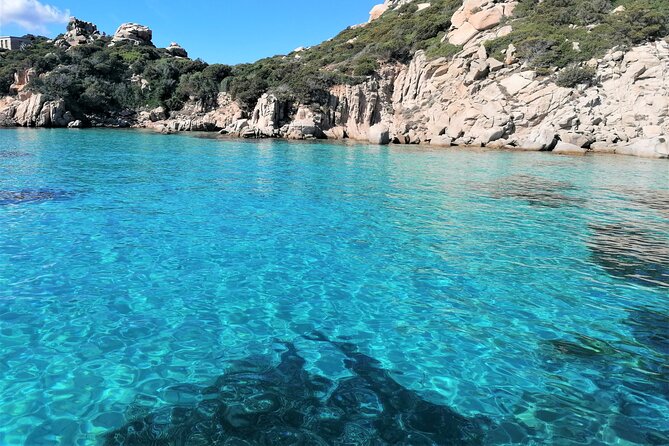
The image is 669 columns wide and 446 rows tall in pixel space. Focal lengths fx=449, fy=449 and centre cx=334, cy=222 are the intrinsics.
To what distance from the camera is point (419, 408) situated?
409 centimetres

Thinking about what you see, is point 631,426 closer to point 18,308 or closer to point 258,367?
point 258,367

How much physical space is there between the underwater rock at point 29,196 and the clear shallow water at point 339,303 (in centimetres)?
5

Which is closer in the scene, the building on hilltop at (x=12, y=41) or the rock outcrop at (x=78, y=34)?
the rock outcrop at (x=78, y=34)

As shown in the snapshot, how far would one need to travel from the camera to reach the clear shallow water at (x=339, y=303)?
4164 millimetres

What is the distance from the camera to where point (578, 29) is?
41406 mm

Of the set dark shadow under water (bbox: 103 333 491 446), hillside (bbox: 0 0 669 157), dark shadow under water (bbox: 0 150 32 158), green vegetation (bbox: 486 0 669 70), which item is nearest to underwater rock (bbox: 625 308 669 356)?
dark shadow under water (bbox: 103 333 491 446)

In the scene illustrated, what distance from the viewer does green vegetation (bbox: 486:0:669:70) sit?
36.7 m

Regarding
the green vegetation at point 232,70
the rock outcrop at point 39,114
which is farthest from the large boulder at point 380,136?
the rock outcrop at point 39,114

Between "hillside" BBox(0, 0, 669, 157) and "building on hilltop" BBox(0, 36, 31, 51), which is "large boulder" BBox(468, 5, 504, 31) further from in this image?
"building on hilltop" BBox(0, 36, 31, 51)

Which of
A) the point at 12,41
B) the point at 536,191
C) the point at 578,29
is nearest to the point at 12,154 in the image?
the point at 536,191

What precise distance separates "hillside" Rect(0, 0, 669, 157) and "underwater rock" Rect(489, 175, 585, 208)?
52.8ft

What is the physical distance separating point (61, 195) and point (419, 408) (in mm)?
12725

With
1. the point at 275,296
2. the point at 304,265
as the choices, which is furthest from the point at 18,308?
the point at 304,265

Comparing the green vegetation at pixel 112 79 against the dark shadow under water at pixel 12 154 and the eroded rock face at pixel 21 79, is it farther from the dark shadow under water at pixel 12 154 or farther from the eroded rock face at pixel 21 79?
the dark shadow under water at pixel 12 154
